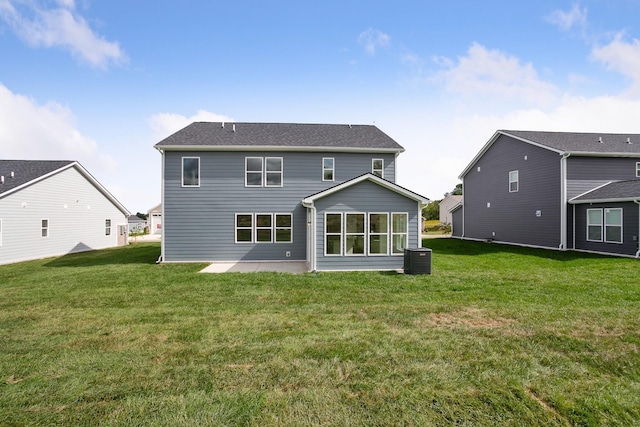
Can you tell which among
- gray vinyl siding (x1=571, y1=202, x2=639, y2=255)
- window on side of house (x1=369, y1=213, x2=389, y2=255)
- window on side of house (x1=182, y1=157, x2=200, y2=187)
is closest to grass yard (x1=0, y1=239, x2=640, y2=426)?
window on side of house (x1=369, y1=213, x2=389, y2=255)

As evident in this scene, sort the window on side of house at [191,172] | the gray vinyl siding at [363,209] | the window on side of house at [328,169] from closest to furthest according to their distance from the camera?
1. the gray vinyl siding at [363,209]
2. the window on side of house at [191,172]
3. the window on side of house at [328,169]

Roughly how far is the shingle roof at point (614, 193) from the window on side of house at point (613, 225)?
0.66 metres

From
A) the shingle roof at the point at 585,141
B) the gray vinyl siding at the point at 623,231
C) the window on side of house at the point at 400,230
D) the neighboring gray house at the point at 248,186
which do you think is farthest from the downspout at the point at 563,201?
the window on side of house at the point at 400,230

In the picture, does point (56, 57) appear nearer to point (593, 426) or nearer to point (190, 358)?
point (190, 358)

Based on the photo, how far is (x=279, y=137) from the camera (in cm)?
1434

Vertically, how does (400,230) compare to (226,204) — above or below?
below

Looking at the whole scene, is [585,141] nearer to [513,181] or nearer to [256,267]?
[513,181]

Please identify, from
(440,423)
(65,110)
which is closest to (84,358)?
(440,423)

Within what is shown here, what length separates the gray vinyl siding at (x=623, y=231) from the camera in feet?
42.7

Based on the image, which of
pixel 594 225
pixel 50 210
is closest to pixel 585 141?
pixel 594 225

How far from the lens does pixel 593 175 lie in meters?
15.8

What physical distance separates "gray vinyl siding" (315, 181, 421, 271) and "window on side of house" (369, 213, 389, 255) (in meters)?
0.19

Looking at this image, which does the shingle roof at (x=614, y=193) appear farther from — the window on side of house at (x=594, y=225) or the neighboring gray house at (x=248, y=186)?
the neighboring gray house at (x=248, y=186)

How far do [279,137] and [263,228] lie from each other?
456 cm
